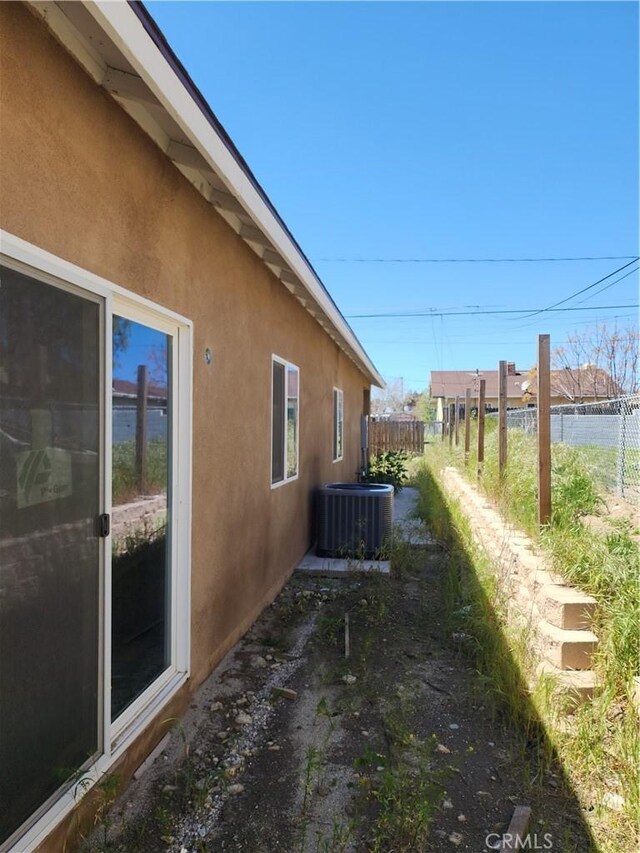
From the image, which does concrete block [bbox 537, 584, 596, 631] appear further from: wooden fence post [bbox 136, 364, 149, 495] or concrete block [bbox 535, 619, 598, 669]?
wooden fence post [bbox 136, 364, 149, 495]

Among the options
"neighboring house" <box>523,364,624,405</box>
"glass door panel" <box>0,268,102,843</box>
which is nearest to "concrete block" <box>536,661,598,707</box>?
"glass door panel" <box>0,268,102,843</box>

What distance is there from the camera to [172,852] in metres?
1.97

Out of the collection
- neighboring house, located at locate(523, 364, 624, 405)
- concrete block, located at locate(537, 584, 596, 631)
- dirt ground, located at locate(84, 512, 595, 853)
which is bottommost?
dirt ground, located at locate(84, 512, 595, 853)

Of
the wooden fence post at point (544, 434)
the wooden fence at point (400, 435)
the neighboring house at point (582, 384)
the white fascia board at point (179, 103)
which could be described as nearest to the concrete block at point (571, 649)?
the wooden fence post at point (544, 434)

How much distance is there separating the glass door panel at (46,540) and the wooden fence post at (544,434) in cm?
327

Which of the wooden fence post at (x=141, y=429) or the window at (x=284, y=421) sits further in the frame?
the window at (x=284, y=421)

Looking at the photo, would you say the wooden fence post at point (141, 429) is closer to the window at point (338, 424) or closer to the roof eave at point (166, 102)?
the roof eave at point (166, 102)

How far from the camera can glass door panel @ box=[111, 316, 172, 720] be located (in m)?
2.31

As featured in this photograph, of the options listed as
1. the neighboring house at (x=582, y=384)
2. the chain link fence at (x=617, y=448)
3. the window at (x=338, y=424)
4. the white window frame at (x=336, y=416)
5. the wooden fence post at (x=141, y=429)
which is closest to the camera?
the wooden fence post at (x=141, y=429)

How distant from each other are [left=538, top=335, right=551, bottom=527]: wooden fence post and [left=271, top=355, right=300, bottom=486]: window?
2.35m

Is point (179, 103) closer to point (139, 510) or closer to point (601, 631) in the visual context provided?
point (139, 510)

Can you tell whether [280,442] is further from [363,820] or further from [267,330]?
[363,820]

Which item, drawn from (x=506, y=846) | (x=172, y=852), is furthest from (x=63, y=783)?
(x=506, y=846)

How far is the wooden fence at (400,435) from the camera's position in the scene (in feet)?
72.2
